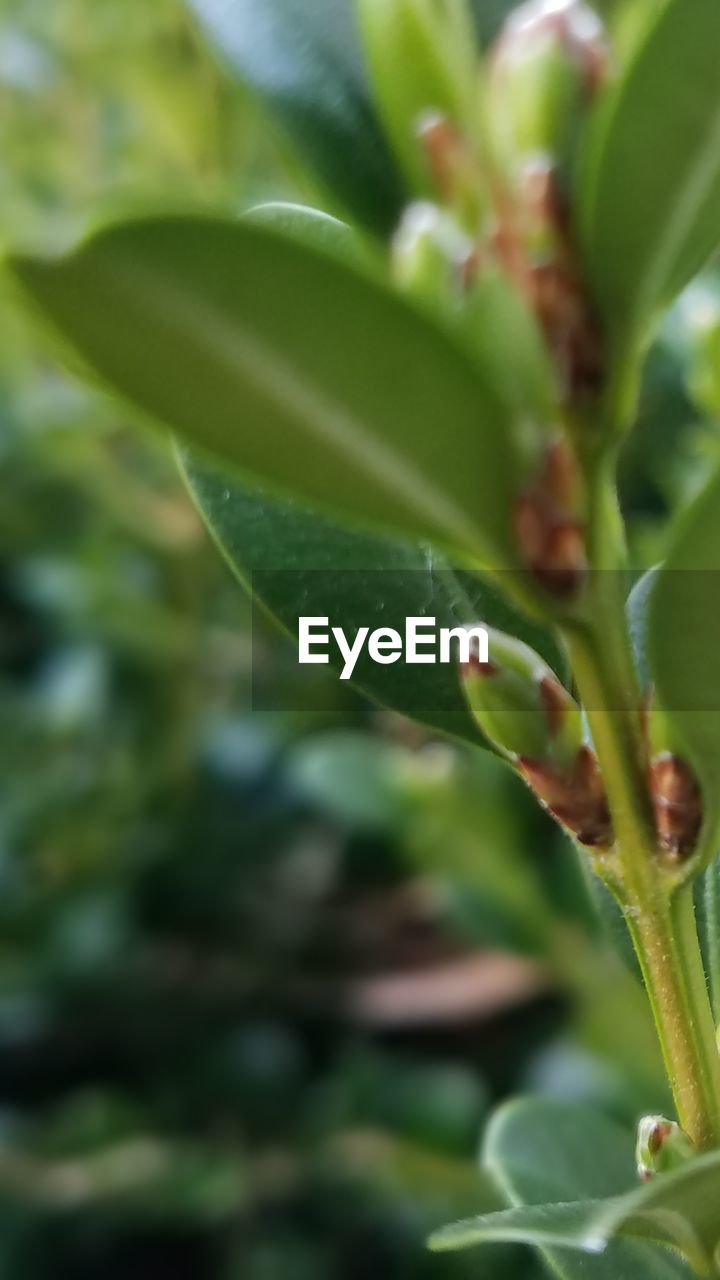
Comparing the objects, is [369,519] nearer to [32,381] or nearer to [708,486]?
[708,486]

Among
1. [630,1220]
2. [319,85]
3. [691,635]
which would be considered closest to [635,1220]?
[630,1220]

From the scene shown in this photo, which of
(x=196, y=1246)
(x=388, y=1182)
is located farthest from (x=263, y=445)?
(x=196, y=1246)

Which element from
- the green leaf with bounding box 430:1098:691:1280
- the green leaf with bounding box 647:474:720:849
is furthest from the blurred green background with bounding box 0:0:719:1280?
the green leaf with bounding box 647:474:720:849

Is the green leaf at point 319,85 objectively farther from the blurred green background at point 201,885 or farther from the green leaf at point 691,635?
the blurred green background at point 201,885

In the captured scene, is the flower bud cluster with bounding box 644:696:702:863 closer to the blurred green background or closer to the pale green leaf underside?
the pale green leaf underside

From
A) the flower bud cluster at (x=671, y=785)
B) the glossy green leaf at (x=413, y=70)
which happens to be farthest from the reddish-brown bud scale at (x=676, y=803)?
the glossy green leaf at (x=413, y=70)

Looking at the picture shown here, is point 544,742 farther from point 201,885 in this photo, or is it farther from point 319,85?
point 201,885
